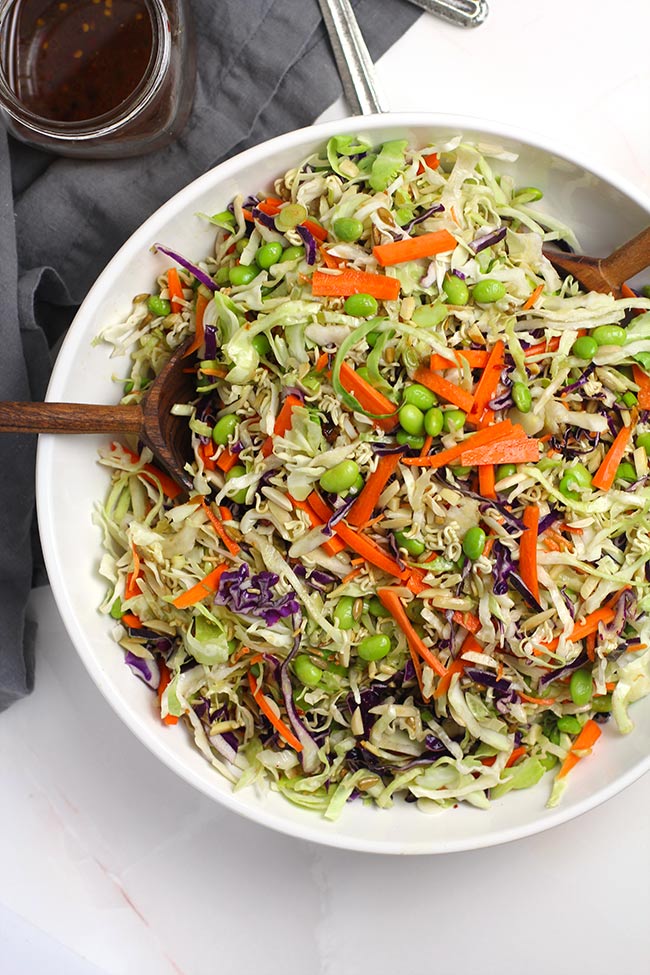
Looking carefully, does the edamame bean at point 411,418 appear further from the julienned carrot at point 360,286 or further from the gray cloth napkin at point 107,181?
the gray cloth napkin at point 107,181

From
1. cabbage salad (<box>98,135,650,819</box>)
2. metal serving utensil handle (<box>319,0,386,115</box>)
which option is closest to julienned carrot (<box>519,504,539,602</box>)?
cabbage salad (<box>98,135,650,819</box>)

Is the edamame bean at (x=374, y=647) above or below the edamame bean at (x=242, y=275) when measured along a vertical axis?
below

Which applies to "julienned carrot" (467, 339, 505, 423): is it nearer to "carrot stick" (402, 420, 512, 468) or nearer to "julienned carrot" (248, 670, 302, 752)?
"carrot stick" (402, 420, 512, 468)

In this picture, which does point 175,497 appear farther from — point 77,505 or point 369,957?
point 369,957

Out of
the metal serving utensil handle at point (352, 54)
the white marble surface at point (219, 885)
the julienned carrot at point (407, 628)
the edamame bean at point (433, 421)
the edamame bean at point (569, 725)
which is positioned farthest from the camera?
the white marble surface at point (219, 885)

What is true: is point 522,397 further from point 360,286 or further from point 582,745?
point 582,745

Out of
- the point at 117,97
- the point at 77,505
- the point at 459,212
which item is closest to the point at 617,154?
the point at 459,212

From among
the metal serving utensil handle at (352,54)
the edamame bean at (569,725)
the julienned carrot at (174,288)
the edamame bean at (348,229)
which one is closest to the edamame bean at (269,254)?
the edamame bean at (348,229)
